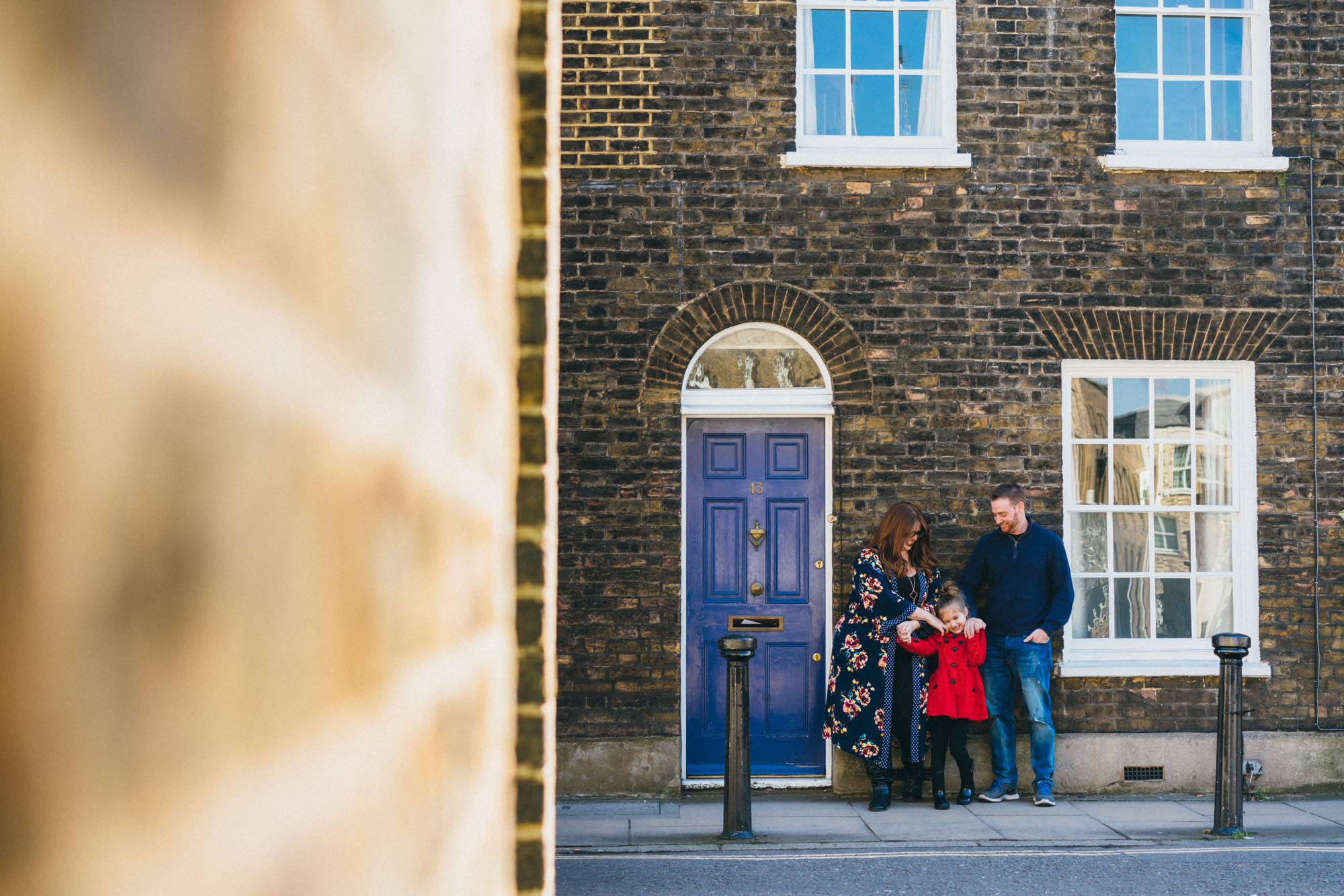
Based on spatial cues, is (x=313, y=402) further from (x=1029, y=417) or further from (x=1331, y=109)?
(x=1331, y=109)

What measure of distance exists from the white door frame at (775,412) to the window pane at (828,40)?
1901mm

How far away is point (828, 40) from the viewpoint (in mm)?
8219

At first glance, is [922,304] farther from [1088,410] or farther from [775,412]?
[1088,410]

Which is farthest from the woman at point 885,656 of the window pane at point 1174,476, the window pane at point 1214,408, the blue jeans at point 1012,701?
the window pane at point 1214,408

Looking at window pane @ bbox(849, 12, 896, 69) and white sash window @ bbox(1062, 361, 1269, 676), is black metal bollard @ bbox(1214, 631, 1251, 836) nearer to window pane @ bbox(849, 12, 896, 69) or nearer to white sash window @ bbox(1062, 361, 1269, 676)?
white sash window @ bbox(1062, 361, 1269, 676)

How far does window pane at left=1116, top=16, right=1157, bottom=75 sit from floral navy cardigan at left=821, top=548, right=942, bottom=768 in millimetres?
4100

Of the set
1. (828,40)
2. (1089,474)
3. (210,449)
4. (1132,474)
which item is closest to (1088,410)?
(1089,474)

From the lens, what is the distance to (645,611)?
7.89 m

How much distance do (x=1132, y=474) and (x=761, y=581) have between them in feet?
9.22

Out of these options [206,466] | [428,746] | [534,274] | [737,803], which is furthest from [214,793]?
[737,803]

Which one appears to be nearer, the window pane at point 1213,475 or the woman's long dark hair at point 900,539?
the woman's long dark hair at point 900,539

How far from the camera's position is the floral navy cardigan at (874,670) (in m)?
7.48

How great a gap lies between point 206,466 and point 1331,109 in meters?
9.69

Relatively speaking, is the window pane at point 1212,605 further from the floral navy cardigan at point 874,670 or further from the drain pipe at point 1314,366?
the floral navy cardigan at point 874,670
